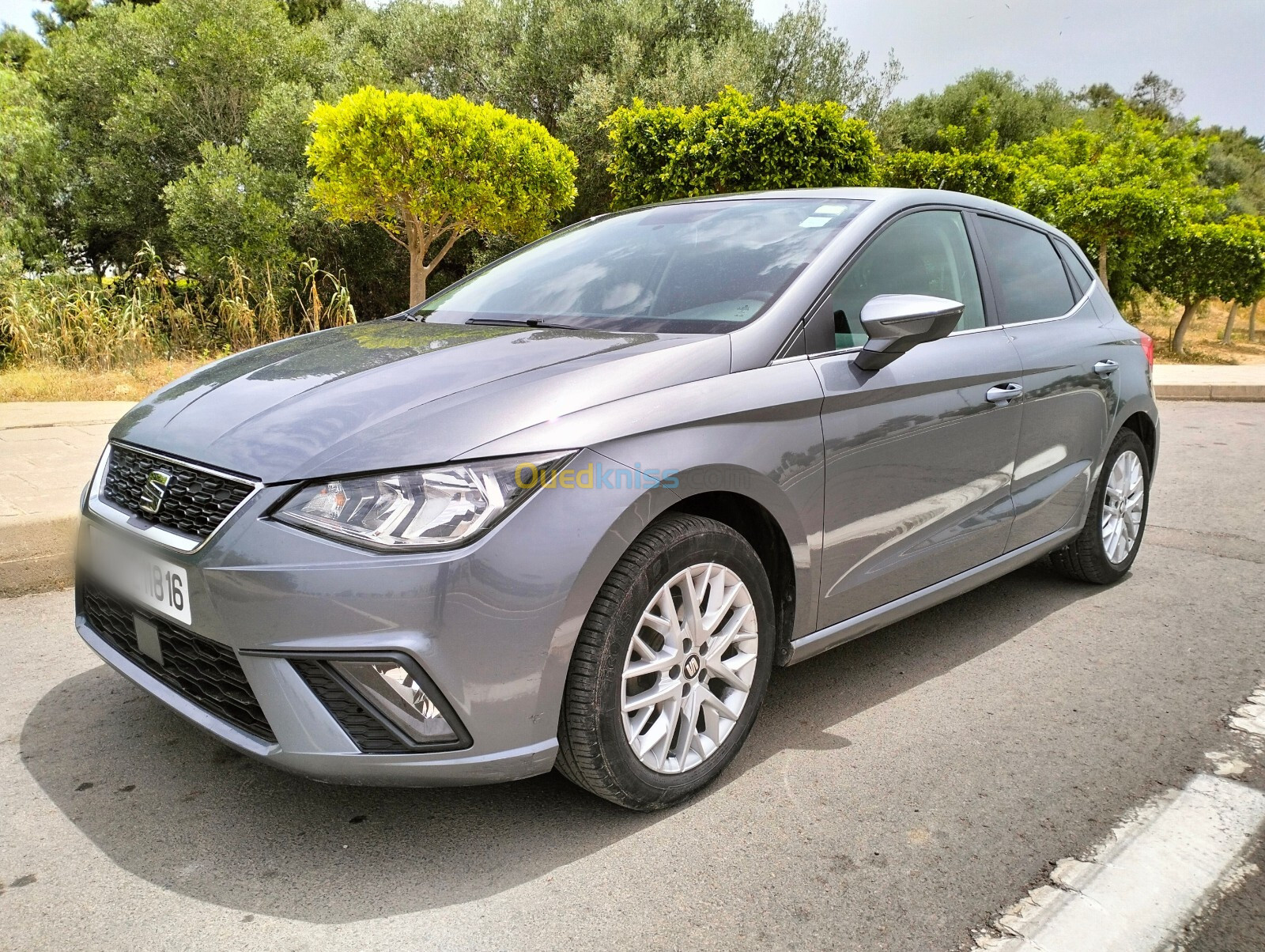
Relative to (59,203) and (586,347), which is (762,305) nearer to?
(586,347)

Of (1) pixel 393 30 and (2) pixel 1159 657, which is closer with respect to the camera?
(2) pixel 1159 657

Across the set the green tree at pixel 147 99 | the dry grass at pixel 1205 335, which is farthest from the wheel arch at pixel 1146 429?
the dry grass at pixel 1205 335

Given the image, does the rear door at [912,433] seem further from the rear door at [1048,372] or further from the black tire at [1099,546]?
the black tire at [1099,546]

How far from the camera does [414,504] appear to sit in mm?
2088

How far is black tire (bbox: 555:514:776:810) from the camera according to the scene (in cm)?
223

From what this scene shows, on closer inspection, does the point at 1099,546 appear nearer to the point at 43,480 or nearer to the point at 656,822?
the point at 656,822

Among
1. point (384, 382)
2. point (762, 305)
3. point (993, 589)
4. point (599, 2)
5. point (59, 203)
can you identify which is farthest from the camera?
point (599, 2)

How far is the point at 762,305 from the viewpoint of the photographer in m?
2.77

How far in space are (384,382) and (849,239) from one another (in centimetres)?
146

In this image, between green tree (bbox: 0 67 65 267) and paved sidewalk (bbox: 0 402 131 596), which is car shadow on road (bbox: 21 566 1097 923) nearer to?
paved sidewalk (bbox: 0 402 131 596)

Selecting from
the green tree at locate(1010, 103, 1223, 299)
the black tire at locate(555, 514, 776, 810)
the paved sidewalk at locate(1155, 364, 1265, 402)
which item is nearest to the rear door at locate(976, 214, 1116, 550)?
the black tire at locate(555, 514, 776, 810)

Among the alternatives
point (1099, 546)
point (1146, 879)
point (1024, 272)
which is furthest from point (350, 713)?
point (1099, 546)

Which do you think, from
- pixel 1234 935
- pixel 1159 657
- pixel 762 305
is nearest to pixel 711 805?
pixel 1234 935

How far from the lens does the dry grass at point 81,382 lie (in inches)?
324
